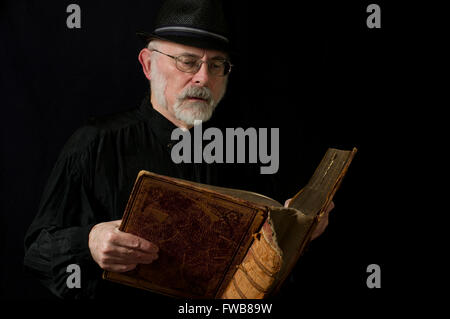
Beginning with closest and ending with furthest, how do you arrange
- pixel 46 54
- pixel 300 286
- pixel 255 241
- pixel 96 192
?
pixel 255 241 → pixel 96 192 → pixel 46 54 → pixel 300 286

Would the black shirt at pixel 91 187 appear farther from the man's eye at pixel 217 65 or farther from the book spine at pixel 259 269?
the book spine at pixel 259 269

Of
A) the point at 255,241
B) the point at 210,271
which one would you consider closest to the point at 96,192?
the point at 210,271

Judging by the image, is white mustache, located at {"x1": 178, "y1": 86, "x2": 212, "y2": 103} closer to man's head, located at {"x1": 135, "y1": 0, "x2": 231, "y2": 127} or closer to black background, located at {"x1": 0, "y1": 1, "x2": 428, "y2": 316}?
man's head, located at {"x1": 135, "y1": 0, "x2": 231, "y2": 127}

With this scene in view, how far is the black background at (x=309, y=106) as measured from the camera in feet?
5.90

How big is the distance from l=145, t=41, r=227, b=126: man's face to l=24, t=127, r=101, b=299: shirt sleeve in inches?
12.8

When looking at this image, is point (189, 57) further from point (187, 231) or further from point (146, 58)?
point (187, 231)

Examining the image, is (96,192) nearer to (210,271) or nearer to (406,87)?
(210,271)

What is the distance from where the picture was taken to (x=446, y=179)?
6.35ft

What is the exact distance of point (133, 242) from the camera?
114 cm

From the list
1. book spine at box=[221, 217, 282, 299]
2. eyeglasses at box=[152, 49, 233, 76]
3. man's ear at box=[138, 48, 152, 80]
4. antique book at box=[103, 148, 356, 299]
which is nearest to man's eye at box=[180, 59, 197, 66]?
eyeglasses at box=[152, 49, 233, 76]

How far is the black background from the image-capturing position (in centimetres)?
180

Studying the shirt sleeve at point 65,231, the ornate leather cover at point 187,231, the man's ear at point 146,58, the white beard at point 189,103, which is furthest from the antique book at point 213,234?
the man's ear at point 146,58

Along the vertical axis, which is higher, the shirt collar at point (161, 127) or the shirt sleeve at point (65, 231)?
the shirt collar at point (161, 127)

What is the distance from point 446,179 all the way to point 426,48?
546 mm
